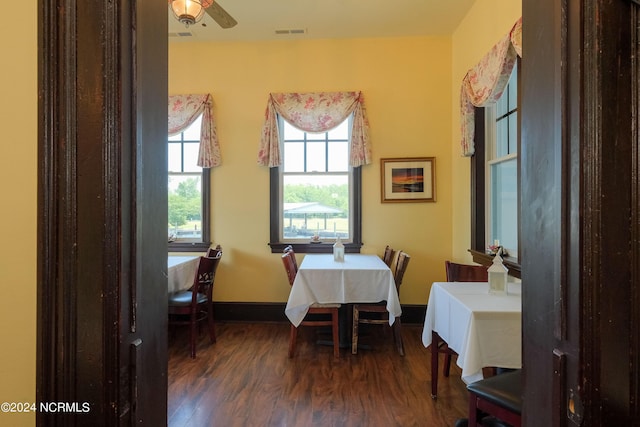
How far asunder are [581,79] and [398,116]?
3365mm

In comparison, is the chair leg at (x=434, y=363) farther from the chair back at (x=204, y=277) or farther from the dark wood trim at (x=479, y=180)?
the chair back at (x=204, y=277)

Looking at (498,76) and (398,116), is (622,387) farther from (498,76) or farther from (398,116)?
(398,116)

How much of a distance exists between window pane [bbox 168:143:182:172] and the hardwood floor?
197 cm

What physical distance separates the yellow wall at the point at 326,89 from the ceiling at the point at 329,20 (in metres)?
0.12

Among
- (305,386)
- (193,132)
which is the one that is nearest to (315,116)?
(193,132)

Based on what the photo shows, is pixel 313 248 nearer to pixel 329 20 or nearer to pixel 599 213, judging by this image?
pixel 329 20

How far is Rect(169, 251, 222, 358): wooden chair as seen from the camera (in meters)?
3.02

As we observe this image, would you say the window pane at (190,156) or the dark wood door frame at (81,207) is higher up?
the window pane at (190,156)

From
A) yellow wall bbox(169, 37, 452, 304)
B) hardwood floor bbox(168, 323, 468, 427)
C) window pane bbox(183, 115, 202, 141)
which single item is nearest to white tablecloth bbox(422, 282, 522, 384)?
hardwood floor bbox(168, 323, 468, 427)

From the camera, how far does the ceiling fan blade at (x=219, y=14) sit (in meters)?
2.41

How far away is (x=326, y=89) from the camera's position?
3898mm

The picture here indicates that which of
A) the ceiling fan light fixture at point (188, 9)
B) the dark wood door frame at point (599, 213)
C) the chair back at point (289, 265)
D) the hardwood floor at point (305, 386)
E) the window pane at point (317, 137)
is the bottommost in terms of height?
the hardwood floor at point (305, 386)

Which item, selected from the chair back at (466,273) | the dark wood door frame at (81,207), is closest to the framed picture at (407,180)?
the chair back at (466,273)

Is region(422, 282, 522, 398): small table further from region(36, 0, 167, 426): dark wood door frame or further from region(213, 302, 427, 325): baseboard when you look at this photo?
region(213, 302, 427, 325): baseboard
